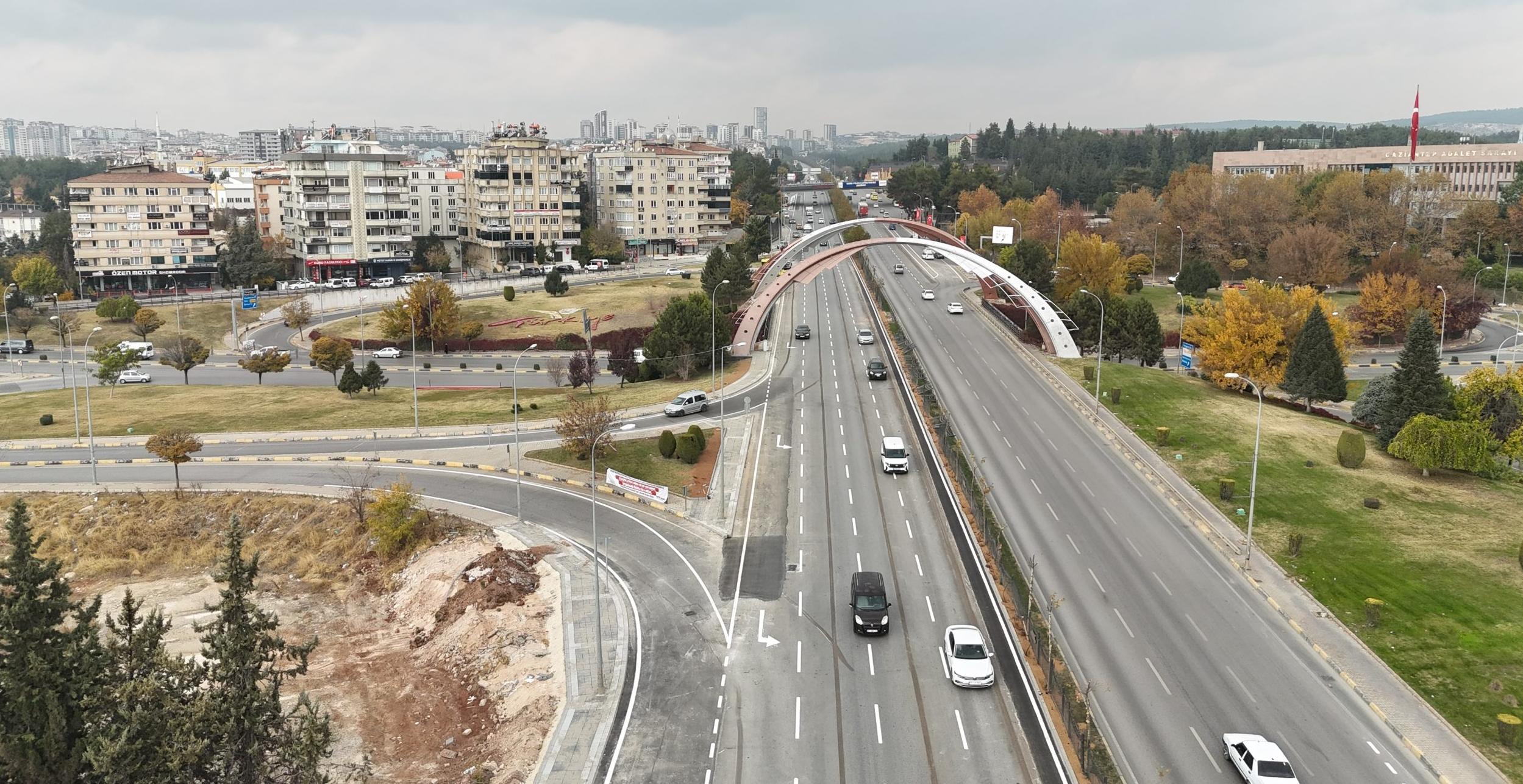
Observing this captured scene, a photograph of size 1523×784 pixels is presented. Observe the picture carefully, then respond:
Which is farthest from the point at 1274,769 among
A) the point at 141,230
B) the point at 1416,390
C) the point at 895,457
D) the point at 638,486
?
the point at 141,230

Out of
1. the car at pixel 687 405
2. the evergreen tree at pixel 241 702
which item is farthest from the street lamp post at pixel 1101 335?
the evergreen tree at pixel 241 702

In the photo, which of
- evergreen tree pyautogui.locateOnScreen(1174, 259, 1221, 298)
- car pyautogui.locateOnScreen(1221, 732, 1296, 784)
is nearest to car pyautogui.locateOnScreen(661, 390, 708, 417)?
car pyautogui.locateOnScreen(1221, 732, 1296, 784)

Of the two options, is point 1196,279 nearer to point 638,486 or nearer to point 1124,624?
point 638,486

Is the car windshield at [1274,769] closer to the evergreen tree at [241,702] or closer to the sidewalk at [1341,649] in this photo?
the sidewalk at [1341,649]

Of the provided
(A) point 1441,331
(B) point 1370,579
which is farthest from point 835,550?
(A) point 1441,331

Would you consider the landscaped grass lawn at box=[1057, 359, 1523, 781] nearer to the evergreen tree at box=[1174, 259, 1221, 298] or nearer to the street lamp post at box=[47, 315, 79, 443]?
the evergreen tree at box=[1174, 259, 1221, 298]

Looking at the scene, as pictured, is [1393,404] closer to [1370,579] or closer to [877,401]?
[1370,579]
